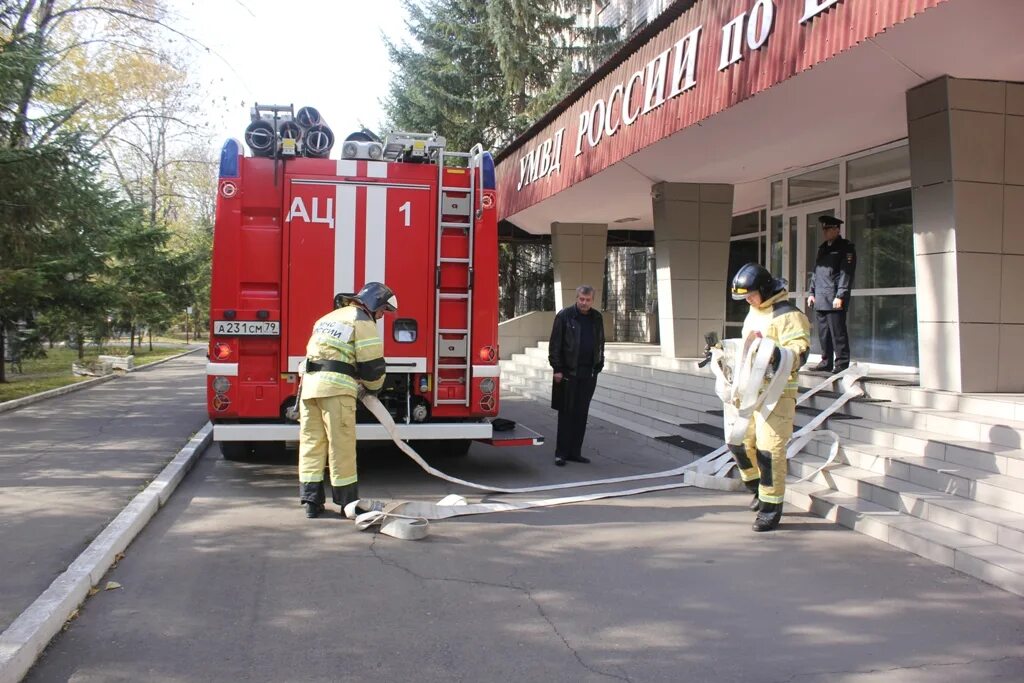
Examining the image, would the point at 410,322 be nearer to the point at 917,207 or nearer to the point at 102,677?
the point at 102,677

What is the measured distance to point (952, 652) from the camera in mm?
3654

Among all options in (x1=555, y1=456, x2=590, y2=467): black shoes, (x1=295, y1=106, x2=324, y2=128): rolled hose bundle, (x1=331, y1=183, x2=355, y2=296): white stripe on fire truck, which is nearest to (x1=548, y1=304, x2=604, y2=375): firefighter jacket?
(x1=555, y1=456, x2=590, y2=467): black shoes

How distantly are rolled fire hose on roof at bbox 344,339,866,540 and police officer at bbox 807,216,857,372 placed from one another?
483mm

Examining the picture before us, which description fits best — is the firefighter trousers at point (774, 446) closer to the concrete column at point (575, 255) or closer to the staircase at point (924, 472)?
the staircase at point (924, 472)

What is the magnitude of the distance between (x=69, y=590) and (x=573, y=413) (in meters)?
5.24

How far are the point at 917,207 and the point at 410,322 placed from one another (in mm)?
4873

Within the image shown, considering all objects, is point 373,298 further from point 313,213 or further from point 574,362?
point 574,362

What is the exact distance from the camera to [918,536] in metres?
5.09

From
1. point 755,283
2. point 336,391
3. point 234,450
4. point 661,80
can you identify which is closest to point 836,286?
point 755,283

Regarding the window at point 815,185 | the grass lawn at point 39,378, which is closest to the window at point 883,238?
the window at point 815,185

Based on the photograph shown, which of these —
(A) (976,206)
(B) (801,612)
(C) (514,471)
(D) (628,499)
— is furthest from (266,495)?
(A) (976,206)

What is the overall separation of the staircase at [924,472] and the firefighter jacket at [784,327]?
114 centimetres

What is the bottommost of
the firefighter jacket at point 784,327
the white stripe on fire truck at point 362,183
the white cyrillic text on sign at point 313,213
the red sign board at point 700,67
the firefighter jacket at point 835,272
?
the firefighter jacket at point 784,327

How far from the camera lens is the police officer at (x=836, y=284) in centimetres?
821
